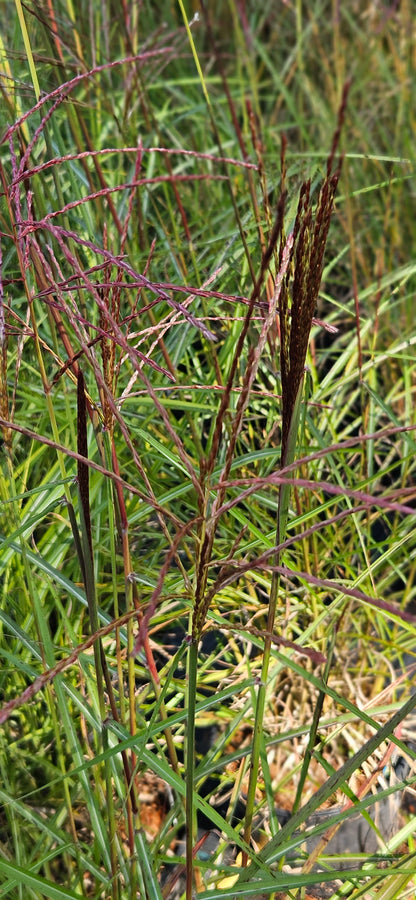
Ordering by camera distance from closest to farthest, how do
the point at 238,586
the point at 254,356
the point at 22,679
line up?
the point at 254,356, the point at 22,679, the point at 238,586

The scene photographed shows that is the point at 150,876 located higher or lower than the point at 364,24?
lower

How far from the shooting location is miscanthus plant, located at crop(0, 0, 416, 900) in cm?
62

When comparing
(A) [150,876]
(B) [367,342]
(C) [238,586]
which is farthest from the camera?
(B) [367,342]

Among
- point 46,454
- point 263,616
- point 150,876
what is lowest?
point 263,616

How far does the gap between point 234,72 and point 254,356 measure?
2.60m

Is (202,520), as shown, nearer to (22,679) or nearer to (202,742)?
(22,679)

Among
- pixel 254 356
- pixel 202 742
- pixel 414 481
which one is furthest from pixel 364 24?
pixel 254 356

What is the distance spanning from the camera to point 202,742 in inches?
50.4

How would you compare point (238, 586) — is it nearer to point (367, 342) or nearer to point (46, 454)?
point (46, 454)

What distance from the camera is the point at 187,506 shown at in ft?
4.02

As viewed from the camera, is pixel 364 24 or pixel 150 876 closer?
pixel 150 876

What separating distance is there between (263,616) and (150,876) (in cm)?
57

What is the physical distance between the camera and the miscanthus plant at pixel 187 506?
62 centimetres

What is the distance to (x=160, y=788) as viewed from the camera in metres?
1.24
